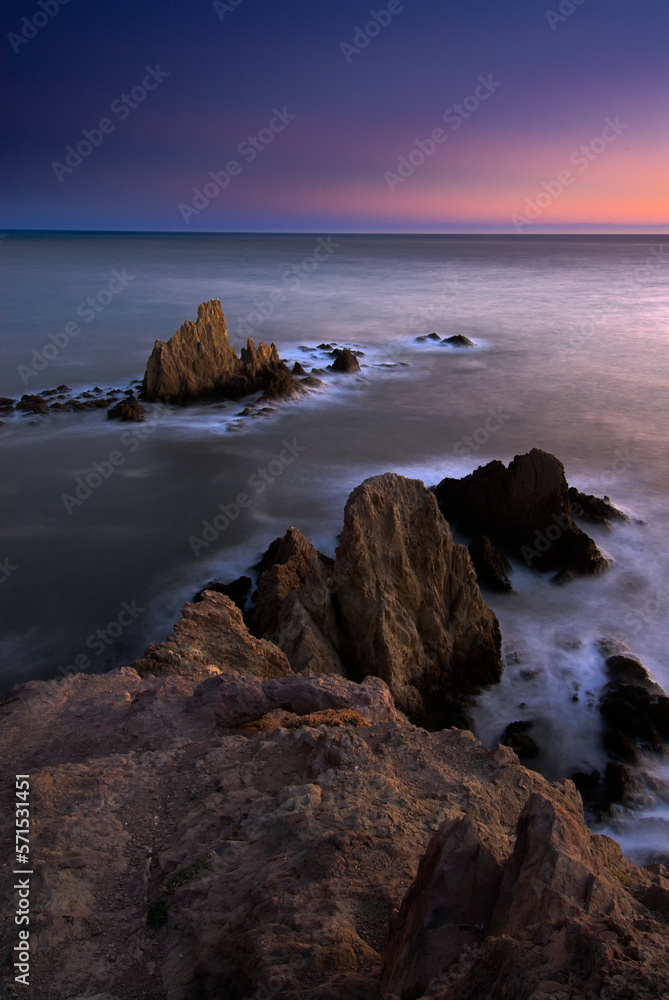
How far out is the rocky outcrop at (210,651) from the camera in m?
10.0

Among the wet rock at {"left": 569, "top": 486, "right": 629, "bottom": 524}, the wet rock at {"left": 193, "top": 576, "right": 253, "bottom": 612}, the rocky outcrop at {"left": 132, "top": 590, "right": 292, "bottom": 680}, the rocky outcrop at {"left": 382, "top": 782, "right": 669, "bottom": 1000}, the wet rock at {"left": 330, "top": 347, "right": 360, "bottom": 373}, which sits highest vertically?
the rocky outcrop at {"left": 382, "top": 782, "right": 669, "bottom": 1000}

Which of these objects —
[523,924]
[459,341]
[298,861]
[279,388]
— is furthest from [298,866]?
[459,341]

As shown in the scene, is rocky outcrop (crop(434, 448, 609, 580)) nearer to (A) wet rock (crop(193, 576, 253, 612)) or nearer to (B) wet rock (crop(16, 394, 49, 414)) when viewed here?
(A) wet rock (crop(193, 576, 253, 612))

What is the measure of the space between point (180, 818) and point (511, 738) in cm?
773

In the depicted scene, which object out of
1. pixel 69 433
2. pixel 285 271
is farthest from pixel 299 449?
pixel 285 271

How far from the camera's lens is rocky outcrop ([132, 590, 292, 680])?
10023 millimetres

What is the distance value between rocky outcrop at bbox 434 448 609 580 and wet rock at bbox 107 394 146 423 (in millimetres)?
16289

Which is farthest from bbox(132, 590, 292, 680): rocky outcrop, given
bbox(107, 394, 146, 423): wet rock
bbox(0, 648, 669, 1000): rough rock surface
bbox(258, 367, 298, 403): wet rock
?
bbox(258, 367, 298, 403): wet rock

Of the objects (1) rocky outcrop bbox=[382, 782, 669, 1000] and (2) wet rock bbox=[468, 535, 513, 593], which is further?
(2) wet rock bbox=[468, 535, 513, 593]

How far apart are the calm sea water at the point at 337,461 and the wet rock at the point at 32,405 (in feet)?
4.57

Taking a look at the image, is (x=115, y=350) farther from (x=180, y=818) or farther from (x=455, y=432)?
(x=180, y=818)

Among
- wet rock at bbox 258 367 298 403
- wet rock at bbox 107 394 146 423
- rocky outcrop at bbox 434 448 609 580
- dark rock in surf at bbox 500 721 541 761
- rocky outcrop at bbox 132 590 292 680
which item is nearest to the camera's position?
rocky outcrop at bbox 132 590 292 680

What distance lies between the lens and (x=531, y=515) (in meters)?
18.3

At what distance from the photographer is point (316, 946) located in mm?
4426
